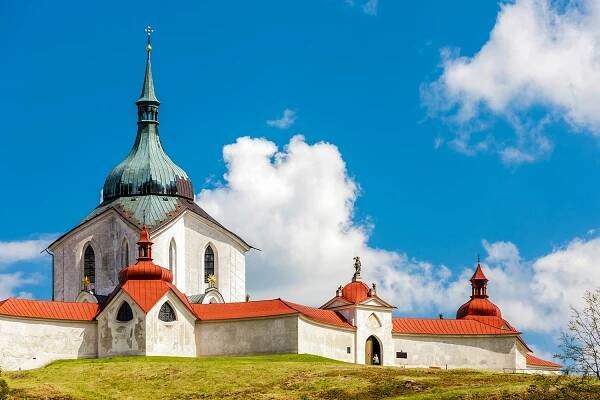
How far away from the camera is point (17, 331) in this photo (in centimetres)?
9838

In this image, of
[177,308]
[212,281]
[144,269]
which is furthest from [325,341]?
[144,269]

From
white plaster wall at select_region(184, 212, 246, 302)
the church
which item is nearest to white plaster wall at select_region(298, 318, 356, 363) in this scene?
the church

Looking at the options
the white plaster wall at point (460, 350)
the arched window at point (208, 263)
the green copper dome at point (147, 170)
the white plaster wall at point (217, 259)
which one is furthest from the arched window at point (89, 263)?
the white plaster wall at point (460, 350)

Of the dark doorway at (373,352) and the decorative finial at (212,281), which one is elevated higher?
the decorative finial at (212,281)

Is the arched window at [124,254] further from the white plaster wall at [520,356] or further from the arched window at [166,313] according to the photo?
the white plaster wall at [520,356]

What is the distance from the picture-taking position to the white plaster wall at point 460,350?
354 feet

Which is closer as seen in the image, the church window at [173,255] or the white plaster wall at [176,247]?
the white plaster wall at [176,247]

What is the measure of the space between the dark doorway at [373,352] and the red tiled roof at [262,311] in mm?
2095

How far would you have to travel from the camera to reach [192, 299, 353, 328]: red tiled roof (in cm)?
10138

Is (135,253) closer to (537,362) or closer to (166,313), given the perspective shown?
(166,313)

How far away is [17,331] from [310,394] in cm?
2630

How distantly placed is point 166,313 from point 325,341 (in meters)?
10.9

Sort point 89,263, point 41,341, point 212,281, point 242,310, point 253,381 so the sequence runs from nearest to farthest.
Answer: point 253,381
point 41,341
point 242,310
point 212,281
point 89,263

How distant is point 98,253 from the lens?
11225cm
